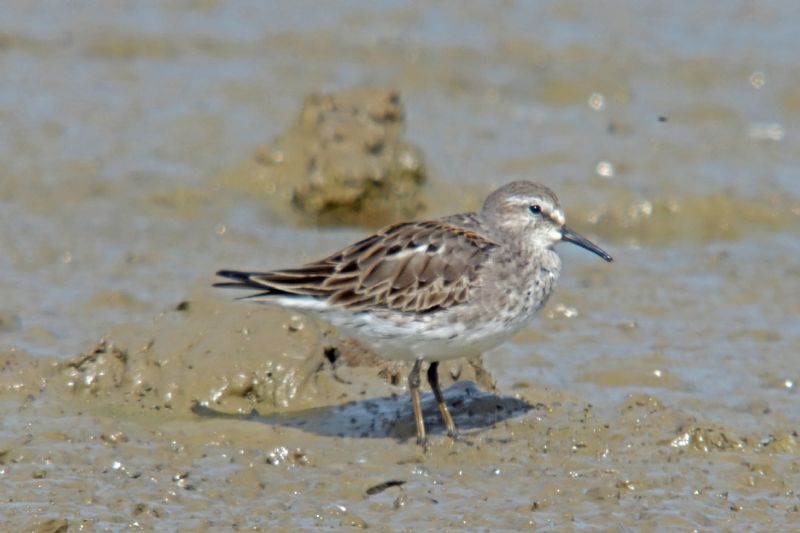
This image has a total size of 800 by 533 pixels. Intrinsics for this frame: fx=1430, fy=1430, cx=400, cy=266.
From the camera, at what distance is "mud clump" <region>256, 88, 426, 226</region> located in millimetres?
12680

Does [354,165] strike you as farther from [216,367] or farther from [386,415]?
[386,415]

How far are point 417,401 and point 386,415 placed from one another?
38cm

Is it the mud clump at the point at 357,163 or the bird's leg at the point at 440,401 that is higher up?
the mud clump at the point at 357,163

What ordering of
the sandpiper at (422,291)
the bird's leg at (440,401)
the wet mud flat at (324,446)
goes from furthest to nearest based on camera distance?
the bird's leg at (440,401), the sandpiper at (422,291), the wet mud flat at (324,446)

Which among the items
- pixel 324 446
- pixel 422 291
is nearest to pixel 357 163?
pixel 422 291

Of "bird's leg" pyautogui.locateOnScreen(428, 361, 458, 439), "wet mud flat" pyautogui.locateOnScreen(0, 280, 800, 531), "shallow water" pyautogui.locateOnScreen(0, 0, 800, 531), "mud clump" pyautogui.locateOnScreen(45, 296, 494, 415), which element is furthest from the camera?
"mud clump" pyautogui.locateOnScreen(45, 296, 494, 415)

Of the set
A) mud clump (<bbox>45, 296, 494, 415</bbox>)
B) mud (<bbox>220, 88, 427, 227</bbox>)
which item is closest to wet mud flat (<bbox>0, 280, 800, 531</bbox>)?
mud clump (<bbox>45, 296, 494, 415</bbox>)

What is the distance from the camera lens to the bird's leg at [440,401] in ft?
27.3

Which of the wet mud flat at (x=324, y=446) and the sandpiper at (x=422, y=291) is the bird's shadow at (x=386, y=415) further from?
the sandpiper at (x=422, y=291)

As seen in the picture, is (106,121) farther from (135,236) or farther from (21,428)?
(21,428)

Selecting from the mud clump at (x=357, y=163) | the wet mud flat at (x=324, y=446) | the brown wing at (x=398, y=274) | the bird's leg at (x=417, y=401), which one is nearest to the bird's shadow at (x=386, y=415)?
the wet mud flat at (x=324, y=446)

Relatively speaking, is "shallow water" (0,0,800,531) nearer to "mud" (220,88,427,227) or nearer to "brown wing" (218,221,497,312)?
"mud" (220,88,427,227)

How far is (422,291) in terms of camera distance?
27.0ft

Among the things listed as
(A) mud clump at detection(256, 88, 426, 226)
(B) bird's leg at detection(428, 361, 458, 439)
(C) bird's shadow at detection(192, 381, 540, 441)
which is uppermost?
(A) mud clump at detection(256, 88, 426, 226)
